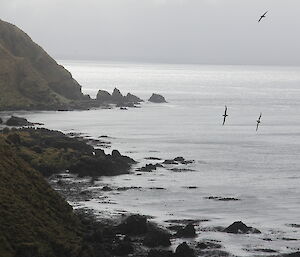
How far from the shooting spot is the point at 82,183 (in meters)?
71.3

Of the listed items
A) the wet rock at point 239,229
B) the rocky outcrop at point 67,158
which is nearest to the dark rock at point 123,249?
the wet rock at point 239,229

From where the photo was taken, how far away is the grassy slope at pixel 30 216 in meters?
39.4

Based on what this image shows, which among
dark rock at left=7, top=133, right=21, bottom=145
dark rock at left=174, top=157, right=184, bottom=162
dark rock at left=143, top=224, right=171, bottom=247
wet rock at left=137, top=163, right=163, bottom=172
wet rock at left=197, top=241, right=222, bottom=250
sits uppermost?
dark rock at left=7, top=133, right=21, bottom=145

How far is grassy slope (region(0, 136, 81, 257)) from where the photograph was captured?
3944 cm

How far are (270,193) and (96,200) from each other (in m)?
22.4

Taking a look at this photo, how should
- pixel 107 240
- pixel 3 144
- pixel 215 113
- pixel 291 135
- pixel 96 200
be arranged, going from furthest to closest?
pixel 215 113, pixel 291 135, pixel 96 200, pixel 3 144, pixel 107 240

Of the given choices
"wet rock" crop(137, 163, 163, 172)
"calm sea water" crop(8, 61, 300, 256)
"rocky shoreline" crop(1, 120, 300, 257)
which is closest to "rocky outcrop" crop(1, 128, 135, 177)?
"rocky shoreline" crop(1, 120, 300, 257)

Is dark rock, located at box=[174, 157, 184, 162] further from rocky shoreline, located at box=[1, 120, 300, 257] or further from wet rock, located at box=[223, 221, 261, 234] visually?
wet rock, located at box=[223, 221, 261, 234]

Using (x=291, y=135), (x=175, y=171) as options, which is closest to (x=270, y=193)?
(x=175, y=171)

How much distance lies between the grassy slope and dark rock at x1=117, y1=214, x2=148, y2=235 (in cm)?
390

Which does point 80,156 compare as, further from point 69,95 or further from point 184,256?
point 69,95

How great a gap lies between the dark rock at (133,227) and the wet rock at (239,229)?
7548mm

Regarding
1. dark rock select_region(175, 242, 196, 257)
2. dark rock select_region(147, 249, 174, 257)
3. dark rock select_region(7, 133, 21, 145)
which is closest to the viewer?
dark rock select_region(147, 249, 174, 257)

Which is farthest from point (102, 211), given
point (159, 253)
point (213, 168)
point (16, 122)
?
point (16, 122)
